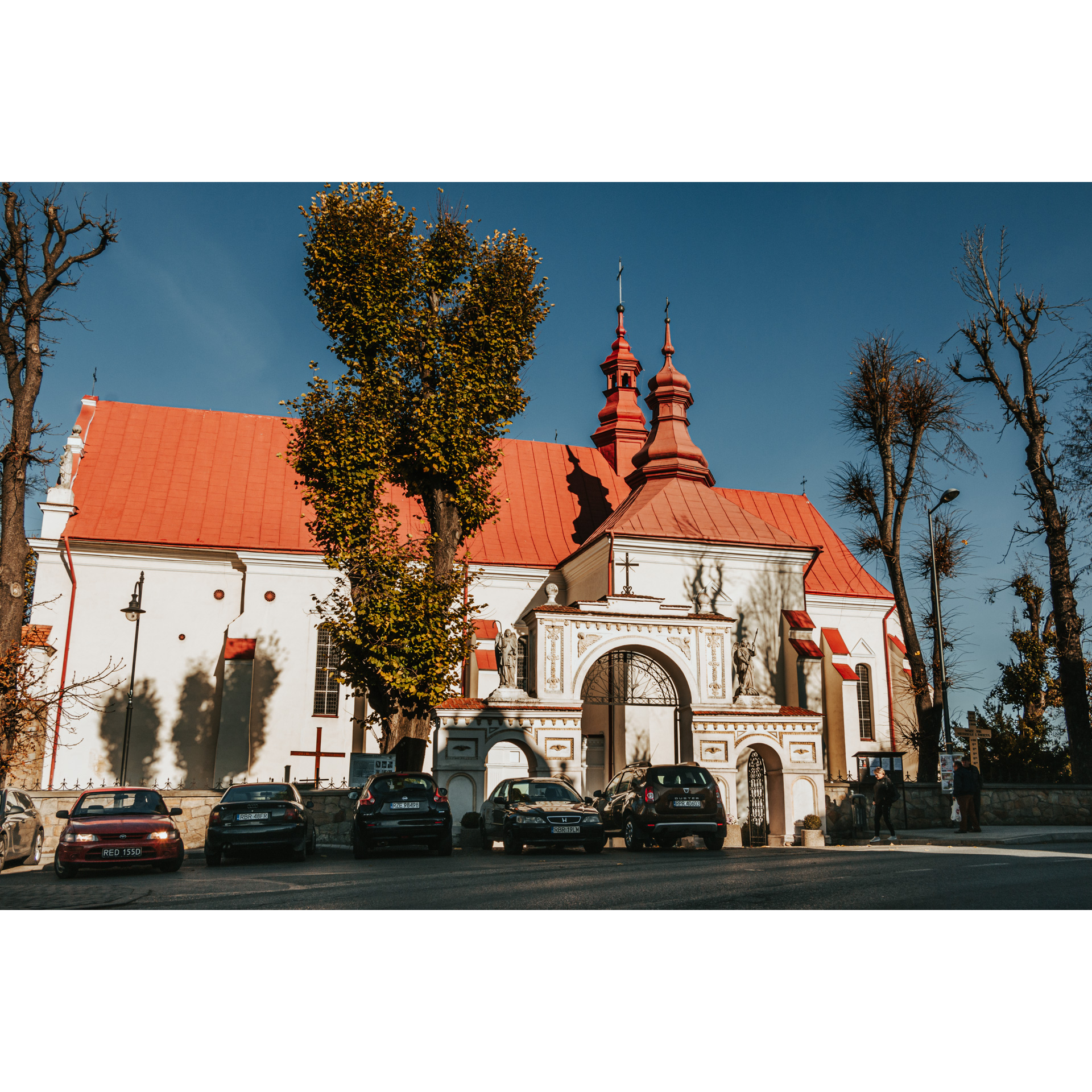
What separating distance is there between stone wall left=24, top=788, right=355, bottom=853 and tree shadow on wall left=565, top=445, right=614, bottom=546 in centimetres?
1487

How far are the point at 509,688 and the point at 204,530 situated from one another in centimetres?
1333

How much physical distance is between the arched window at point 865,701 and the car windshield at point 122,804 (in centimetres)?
2451

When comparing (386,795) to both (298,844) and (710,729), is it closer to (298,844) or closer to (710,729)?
(298,844)

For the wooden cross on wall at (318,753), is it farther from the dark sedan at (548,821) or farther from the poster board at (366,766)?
the dark sedan at (548,821)

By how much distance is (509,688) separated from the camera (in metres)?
20.8

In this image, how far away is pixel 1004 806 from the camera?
22812 mm

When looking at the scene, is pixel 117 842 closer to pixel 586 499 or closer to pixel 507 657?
pixel 507 657

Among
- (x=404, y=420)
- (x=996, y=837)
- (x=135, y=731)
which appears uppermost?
(x=404, y=420)

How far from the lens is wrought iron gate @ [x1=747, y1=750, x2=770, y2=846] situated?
22.2 metres

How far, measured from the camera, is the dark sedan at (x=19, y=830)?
47.8 feet

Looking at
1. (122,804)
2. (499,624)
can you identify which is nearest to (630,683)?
(499,624)

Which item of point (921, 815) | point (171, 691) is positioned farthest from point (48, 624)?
point (921, 815)

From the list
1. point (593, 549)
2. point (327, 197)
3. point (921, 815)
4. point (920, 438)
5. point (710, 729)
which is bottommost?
point (921, 815)

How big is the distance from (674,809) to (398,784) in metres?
4.99
